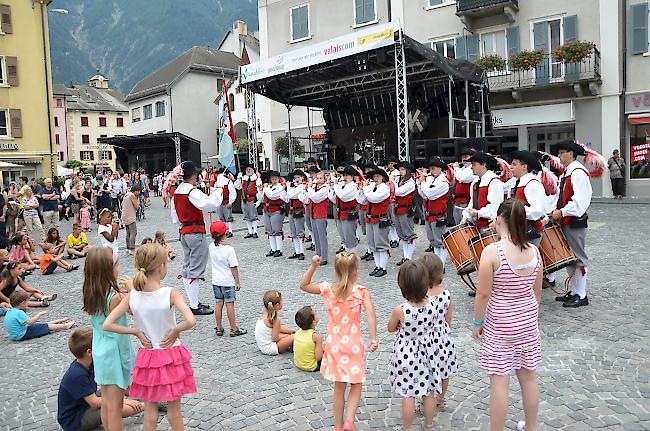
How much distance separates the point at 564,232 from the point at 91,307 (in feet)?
17.9

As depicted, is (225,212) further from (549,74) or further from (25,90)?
(25,90)

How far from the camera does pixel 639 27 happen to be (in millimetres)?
19734

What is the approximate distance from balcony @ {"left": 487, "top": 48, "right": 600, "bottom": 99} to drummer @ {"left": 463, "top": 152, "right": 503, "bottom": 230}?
15507 millimetres

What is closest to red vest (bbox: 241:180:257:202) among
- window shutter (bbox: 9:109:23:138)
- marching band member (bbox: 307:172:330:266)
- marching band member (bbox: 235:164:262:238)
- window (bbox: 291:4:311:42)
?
marching band member (bbox: 235:164:262:238)

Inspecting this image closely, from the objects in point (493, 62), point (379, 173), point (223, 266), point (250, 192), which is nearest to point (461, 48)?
point (493, 62)

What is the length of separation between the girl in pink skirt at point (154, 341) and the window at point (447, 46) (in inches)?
855

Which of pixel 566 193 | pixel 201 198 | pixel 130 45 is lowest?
pixel 566 193

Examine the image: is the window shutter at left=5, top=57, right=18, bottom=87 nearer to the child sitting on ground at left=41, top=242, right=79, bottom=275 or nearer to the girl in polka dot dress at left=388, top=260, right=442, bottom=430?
the child sitting on ground at left=41, top=242, right=79, bottom=275

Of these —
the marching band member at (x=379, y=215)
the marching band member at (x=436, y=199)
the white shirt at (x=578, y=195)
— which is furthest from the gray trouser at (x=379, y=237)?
the white shirt at (x=578, y=195)

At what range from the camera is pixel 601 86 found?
20.7 m

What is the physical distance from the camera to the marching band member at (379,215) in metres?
9.52

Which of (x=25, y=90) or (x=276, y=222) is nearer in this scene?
(x=276, y=222)

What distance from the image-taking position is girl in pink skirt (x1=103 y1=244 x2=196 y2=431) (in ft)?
12.5

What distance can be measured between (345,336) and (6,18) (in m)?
35.1
